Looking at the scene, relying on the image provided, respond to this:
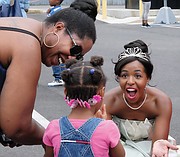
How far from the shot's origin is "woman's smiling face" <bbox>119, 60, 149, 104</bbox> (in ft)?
12.5

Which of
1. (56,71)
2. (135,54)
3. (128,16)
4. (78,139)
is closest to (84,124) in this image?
Result: (78,139)

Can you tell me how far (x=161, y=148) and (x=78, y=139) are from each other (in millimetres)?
830

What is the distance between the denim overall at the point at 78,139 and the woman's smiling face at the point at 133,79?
93 cm

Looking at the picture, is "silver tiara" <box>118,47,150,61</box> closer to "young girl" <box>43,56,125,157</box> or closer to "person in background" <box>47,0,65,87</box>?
"young girl" <box>43,56,125,157</box>

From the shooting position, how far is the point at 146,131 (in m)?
3.93

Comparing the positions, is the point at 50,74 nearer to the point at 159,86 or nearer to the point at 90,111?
the point at 159,86

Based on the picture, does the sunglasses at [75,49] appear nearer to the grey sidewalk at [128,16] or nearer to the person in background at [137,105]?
the person in background at [137,105]

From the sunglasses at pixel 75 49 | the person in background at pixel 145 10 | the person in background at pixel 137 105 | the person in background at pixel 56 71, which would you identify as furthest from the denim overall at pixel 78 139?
the person in background at pixel 145 10

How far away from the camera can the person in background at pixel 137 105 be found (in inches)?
151

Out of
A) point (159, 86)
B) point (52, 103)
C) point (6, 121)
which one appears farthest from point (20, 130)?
point (159, 86)

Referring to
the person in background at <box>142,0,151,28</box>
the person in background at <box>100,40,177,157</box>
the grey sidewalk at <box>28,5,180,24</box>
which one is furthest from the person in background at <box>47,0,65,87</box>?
the grey sidewalk at <box>28,5,180,24</box>

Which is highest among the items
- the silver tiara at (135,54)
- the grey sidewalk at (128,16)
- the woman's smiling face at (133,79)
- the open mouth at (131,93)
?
the silver tiara at (135,54)

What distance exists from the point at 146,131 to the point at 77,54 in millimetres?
1172

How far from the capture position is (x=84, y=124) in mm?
2916
